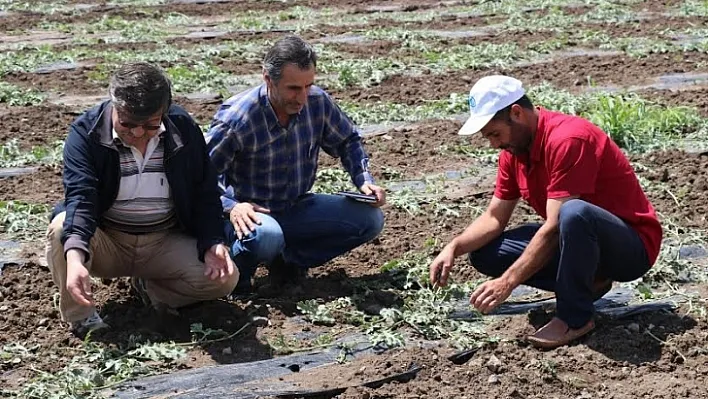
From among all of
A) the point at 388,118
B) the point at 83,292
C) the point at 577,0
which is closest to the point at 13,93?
the point at 388,118

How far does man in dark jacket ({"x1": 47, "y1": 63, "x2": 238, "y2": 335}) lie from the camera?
412cm

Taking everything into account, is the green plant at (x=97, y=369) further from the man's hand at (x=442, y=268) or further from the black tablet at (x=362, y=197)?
the black tablet at (x=362, y=197)

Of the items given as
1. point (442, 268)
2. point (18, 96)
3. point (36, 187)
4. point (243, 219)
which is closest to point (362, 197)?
point (243, 219)

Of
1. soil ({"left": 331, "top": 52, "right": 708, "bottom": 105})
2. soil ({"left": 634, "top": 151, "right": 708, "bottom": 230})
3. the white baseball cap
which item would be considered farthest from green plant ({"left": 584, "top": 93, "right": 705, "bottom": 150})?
the white baseball cap

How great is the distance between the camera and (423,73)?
9.38 meters

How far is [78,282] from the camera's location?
4.00 metres

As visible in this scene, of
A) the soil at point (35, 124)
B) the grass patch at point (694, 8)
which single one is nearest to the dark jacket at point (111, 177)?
the soil at point (35, 124)

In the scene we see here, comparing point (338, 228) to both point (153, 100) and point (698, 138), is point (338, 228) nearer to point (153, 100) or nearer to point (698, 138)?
point (153, 100)

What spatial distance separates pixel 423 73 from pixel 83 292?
5.78m

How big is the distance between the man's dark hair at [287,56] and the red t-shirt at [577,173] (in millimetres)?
934

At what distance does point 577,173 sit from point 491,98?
42 centimetres

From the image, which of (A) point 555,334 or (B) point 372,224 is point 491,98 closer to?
(A) point 555,334

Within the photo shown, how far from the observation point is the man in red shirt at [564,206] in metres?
4.10

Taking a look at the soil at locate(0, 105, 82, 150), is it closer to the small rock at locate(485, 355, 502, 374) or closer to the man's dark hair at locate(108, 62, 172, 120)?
the man's dark hair at locate(108, 62, 172, 120)
